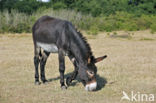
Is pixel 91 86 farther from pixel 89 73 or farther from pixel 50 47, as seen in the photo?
pixel 50 47

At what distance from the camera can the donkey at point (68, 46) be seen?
24.5ft

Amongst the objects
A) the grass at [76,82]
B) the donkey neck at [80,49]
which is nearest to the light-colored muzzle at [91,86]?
the grass at [76,82]

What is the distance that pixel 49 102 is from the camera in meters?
6.83

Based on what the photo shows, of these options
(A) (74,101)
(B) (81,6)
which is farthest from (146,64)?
(B) (81,6)

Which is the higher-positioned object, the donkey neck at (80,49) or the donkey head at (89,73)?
the donkey neck at (80,49)

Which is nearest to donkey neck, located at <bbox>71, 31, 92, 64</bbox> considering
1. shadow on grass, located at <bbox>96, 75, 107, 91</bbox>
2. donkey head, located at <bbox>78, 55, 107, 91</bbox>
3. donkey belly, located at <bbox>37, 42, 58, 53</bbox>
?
donkey head, located at <bbox>78, 55, 107, 91</bbox>

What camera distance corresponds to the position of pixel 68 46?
800 centimetres

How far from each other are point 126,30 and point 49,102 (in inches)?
1100

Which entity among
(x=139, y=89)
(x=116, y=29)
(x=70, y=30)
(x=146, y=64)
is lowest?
(x=116, y=29)

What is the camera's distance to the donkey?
7480 mm

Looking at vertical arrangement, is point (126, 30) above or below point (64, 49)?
below

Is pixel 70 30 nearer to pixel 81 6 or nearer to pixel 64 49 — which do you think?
pixel 64 49

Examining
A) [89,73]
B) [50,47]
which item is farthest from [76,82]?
[89,73]

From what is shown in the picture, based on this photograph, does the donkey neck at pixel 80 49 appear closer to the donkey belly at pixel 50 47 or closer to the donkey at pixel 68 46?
the donkey at pixel 68 46
